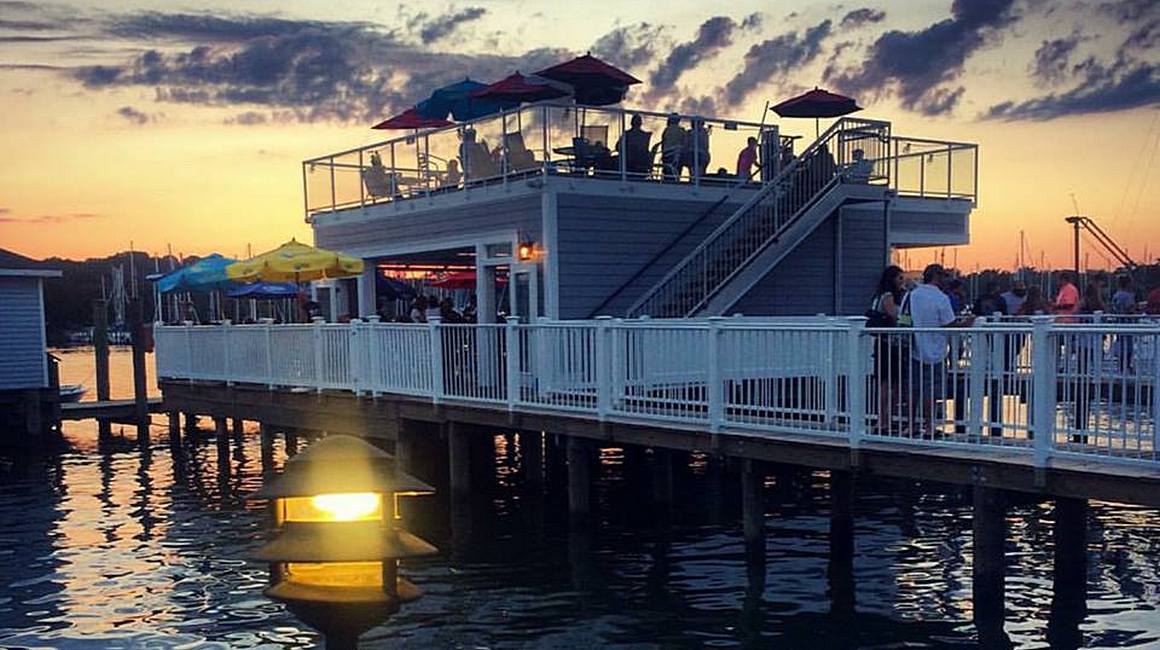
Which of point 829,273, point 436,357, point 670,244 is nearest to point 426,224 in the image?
point 670,244

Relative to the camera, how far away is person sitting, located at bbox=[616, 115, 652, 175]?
62.9ft

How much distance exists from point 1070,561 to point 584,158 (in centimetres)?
1057

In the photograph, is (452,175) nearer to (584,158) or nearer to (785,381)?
(584,158)

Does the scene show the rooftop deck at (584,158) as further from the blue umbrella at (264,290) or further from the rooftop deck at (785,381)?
the blue umbrella at (264,290)

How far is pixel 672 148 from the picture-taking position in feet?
65.0

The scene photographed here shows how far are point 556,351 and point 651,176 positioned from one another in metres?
6.50

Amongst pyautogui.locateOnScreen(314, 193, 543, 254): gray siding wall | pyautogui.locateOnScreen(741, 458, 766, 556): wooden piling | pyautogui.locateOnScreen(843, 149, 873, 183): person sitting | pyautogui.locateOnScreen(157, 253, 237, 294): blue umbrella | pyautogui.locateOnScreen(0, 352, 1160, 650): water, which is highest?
pyautogui.locateOnScreen(843, 149, 873, 183): person sitting

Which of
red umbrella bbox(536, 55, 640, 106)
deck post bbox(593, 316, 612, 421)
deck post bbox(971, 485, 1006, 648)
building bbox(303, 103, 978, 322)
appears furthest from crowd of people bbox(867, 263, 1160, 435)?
red umbrella bbox(536, 55, 640, 106)

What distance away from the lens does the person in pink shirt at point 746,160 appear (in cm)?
2086

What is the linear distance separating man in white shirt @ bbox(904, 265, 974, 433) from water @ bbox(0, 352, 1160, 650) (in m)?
2.26

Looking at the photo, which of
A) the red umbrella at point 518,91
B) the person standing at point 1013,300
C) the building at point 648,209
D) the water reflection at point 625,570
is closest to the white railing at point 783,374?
the water reflection at point 625,570

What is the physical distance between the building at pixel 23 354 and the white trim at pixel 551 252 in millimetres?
15924

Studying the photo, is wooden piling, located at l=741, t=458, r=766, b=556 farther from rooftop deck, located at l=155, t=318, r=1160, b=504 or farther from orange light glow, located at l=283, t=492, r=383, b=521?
orange light glow, located at l=283, t=492, r=383, b=521

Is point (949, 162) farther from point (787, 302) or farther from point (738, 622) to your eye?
point (738, 622)
